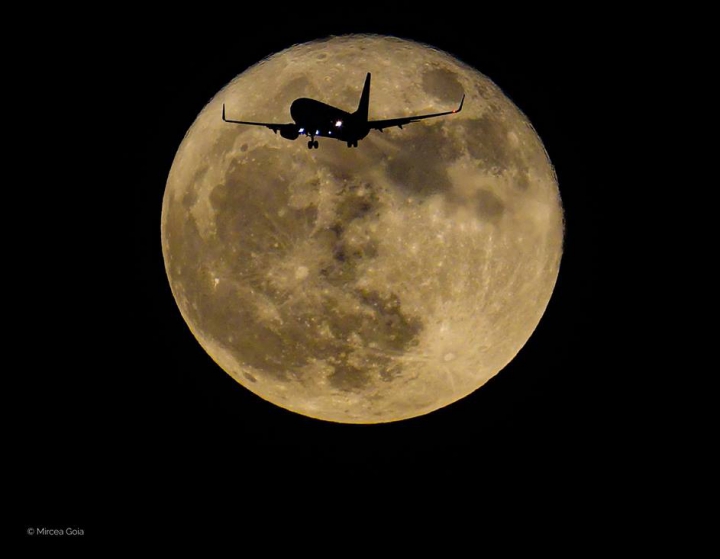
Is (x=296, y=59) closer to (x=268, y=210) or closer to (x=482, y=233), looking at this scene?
(x=268, y=210)

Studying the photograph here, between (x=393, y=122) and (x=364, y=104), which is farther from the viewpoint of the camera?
(x=393, y=122)

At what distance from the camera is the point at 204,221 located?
9477mm

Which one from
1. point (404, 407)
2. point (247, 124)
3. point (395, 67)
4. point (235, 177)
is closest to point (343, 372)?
point (404, 407)

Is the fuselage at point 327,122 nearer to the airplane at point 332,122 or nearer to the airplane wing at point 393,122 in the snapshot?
the airplane at point 332,122

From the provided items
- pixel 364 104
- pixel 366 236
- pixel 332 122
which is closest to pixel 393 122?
pixel 364 104

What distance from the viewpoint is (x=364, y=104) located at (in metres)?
8.75

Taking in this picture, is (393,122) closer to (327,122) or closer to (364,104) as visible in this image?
(364,104)

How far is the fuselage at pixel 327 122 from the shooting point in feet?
28.1

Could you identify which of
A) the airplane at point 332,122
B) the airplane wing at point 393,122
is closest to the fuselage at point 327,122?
the airplane at point 332,122

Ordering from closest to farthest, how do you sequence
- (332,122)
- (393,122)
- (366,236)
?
(332,122), (366,236), (393,122)

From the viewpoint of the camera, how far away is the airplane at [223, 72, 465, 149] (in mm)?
8578

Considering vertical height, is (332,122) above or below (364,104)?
below

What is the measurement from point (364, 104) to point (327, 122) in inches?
23.1

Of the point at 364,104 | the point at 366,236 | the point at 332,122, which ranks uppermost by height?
the point at 364,104
